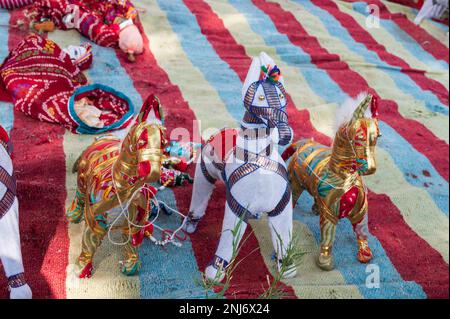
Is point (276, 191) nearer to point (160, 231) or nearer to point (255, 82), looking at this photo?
point (255, 82)

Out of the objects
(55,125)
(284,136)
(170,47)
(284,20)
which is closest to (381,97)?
(284,20)

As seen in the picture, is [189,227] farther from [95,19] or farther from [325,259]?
[95,19]

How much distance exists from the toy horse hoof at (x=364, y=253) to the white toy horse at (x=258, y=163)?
0.84ft

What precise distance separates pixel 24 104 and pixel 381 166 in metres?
1.33

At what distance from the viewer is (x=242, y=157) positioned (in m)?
1.26

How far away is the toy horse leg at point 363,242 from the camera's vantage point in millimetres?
1460

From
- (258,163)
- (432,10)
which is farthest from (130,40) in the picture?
(432,10)

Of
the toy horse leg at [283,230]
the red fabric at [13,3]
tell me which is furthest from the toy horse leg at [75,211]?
the red fabric at [13,3]

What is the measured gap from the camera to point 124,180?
1133 millimetres

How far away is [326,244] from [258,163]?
1.11 ft

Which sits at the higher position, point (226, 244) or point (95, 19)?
point (226, 244)

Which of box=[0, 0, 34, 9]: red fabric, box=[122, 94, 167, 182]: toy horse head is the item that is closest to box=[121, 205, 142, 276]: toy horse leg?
box=[122, 94, 167, 182]: toy horse head

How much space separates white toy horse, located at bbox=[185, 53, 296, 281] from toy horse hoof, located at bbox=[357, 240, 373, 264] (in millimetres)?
255

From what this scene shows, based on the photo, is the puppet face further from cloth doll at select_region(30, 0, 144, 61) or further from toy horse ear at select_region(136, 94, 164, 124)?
toy horse ear at select_region(136, 94, 164, 124)
